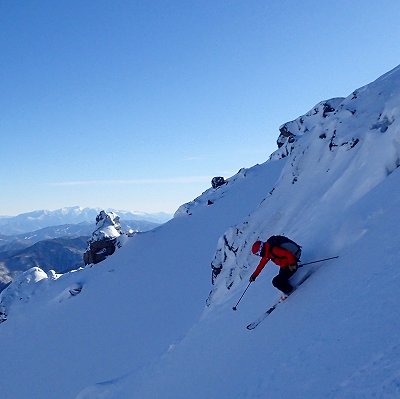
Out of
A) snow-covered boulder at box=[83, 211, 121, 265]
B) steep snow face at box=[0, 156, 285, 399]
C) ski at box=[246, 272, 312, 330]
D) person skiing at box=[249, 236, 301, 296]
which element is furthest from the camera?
snow-covered boulder at box=[83, 211, 121, 265]

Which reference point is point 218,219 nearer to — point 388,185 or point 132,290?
point 132,290

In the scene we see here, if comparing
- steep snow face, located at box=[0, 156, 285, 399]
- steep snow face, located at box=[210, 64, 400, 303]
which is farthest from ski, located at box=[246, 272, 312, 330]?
steep snow face, located at box=[0, 156, 285, 399]

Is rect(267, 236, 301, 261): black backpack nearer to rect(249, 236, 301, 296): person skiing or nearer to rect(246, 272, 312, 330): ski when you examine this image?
rect(249, 236, 301, 296): person skiing

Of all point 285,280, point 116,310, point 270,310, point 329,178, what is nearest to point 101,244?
point 116,310

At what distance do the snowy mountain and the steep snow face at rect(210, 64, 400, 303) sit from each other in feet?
0.28

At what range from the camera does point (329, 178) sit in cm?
2027

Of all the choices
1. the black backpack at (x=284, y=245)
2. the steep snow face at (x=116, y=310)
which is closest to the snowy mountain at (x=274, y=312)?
the steep snow face at (x=116, y=310)

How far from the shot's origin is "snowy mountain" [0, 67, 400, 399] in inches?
296

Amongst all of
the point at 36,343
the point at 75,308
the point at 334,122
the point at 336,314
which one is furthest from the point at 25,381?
the point at 336,314

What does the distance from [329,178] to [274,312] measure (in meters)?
10.1

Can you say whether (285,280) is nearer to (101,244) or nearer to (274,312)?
(274,312)

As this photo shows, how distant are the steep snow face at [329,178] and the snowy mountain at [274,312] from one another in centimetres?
9

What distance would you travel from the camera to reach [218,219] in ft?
191

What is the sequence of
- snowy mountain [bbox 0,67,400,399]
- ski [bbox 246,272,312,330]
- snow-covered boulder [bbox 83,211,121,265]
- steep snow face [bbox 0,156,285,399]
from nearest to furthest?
1. snowy mountain [bbox 0,67,400,399]
2. ski [bbox 246,272,312,330]
3. steep snow face [bbox 0,156,285,399]
4. snow-covered boulder [bbox 83,211,121,265]
